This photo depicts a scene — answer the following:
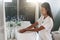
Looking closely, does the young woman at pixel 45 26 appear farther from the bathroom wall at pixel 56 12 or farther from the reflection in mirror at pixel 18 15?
the bathroom wall at pixel 56 12

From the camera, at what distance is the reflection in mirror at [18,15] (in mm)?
1427

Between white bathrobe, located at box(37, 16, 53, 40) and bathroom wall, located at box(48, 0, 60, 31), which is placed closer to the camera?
white bathrobe, located at box(37, 16, 53, 40)

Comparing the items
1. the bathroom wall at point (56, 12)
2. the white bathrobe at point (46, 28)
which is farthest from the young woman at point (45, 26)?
the bathroom wall at point (56, 12)

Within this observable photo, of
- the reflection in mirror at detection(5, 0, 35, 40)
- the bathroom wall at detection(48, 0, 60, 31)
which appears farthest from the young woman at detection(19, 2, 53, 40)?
the bathroom wall at detection(48, 0, 60, 31)

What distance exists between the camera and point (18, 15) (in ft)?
4.94

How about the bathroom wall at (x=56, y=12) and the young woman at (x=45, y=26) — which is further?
the bathroom wall at (x=56, y=12)

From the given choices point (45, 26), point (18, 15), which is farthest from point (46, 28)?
point (18, 15)

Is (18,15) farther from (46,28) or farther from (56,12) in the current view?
(56,12)

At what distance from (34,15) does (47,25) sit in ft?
1.01

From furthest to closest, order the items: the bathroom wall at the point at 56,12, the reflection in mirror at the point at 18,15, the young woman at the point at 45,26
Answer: the bathroom wall at the point at 56,12, the reflection in mirror at the point at 18,15, the young woman at the point at 45,26

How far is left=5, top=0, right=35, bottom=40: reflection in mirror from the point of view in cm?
143

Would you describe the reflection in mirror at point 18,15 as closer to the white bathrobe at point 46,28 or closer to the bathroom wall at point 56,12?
the white bathrobe at point 46,28

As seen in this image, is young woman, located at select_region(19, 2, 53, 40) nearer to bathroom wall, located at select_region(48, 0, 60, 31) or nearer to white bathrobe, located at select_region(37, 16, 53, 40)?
white bathrobe, located at select_region(37, 16, 53, 40)

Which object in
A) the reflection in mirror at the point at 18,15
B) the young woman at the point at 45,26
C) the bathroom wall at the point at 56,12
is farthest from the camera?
the bathroom wall at the point at 56,12
